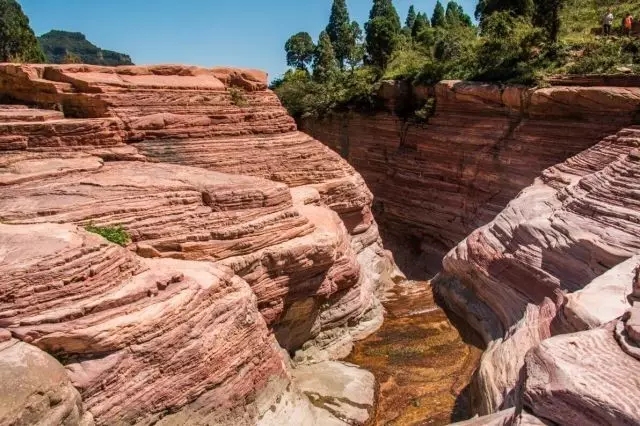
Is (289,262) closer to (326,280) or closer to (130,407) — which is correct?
(326,280)

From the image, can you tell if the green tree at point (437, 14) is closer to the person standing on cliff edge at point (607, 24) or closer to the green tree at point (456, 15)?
the green tree at point (456, 15)

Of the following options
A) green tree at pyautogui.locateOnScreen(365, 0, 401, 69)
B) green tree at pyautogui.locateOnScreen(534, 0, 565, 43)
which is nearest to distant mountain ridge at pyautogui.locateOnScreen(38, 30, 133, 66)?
green tree at pyautogui.locateOnScreen(365, 0, 401, 69)

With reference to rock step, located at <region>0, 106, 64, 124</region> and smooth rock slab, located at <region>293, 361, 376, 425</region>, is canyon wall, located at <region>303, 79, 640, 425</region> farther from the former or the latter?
rock step, located at <region>0, 106, 64, 124</region>

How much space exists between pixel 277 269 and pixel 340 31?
3575 centimetres

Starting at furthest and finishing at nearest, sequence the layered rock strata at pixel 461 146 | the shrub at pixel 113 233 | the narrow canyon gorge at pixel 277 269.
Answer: the layered rock strata at pixel 461 146
the shrub at pixel 113 233
the narrow canyon gorge at pixel 277 269

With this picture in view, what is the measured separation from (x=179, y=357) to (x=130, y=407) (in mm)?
1036

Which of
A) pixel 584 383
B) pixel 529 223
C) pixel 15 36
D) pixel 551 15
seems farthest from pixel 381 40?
pixel 584 383

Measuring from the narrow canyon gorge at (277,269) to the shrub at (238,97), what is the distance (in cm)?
17

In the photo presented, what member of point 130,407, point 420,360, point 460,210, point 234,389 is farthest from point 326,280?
point 460,210

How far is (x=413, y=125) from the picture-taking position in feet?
86.1

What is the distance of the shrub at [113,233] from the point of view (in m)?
10.7

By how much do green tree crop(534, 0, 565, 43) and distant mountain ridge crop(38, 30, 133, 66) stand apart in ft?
277

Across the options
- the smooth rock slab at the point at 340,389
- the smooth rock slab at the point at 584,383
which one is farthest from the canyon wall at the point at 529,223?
the smooth rock slab at the point at 340,389

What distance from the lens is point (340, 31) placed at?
148 ft
